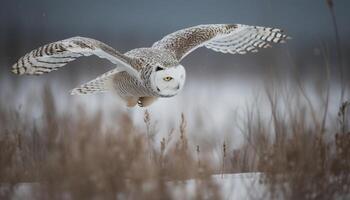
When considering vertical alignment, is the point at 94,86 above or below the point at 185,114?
above

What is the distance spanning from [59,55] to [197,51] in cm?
114

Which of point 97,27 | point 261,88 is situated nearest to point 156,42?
point 97,27

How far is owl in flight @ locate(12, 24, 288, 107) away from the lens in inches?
96.0

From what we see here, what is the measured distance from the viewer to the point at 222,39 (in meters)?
3.15

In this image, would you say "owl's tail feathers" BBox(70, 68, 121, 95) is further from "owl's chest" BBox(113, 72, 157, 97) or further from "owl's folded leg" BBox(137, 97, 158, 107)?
"owl's folded leg" BBox(137, 97, 158, 107)

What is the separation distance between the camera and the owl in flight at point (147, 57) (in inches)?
96.0

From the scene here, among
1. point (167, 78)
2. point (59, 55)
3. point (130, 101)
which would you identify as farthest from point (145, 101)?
point (59, 55)

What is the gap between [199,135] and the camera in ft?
7.52

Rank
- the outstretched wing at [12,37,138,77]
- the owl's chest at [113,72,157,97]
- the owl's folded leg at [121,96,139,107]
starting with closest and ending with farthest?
1. the outstretched wing at [12,37,138,77]
2. the owl's chest at [113,72,157,97]
3. the owl's folded leg at [121,96,139,107]

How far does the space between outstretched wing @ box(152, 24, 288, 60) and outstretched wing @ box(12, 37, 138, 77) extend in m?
0.35

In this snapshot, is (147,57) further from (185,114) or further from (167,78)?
(185,114)

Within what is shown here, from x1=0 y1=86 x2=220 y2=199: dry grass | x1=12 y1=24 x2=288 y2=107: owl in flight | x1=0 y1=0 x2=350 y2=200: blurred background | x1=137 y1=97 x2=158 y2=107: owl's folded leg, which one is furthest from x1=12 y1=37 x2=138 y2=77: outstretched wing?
x1=0 y1=86 x2=220 y2=199: dry grass

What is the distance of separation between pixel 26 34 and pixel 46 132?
112 cm

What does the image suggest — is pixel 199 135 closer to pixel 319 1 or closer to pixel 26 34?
pixel 26 34
